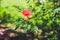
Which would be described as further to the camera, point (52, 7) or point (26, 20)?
point (52, 7)

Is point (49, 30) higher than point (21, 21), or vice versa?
point (21, 21)

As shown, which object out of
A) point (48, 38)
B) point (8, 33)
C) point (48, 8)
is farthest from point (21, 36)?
point (48, 8)

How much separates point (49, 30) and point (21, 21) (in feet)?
1.38

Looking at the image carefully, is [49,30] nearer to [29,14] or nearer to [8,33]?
[29,14]

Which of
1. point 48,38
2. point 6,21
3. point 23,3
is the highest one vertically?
point 23,3

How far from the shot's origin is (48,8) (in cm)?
233

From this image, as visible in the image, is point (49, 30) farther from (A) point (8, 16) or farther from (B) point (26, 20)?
(A) point (8, 16)

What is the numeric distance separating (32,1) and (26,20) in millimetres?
297

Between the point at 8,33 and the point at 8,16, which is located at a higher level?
the point at 8,16

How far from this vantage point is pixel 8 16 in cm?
232

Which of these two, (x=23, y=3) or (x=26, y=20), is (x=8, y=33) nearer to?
(x=26, y=20)

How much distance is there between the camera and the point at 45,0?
236cm

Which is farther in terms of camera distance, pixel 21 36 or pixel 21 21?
pixel 21 36

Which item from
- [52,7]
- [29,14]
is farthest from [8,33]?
[52,7]
